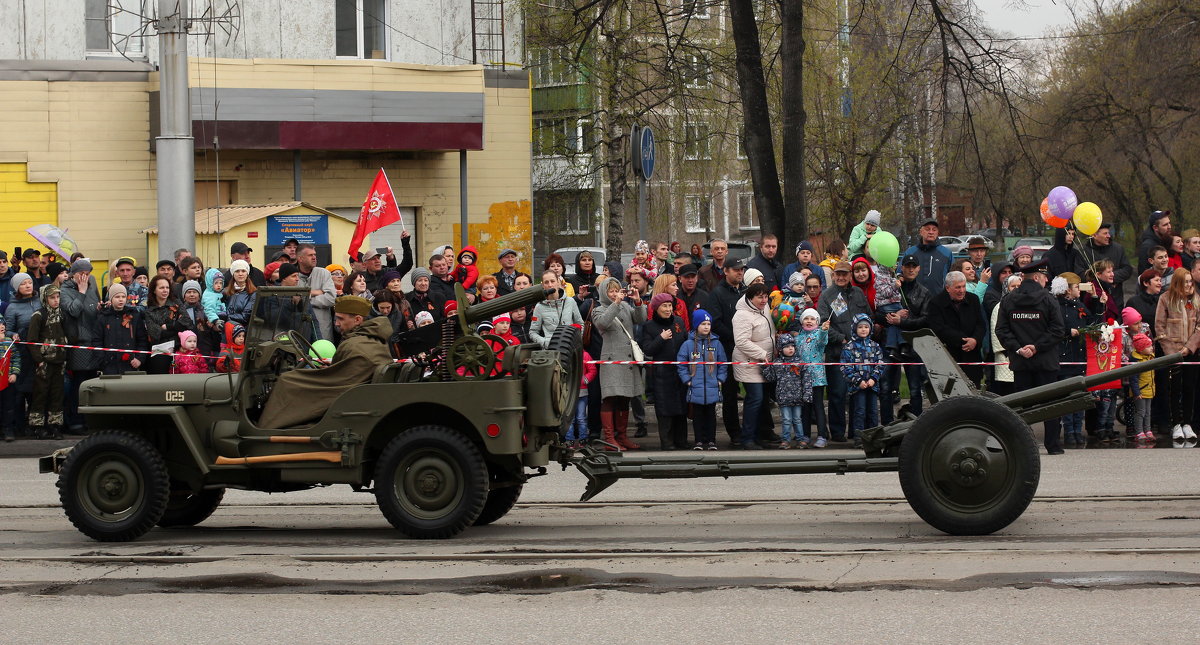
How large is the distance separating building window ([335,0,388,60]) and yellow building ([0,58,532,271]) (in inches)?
32.9

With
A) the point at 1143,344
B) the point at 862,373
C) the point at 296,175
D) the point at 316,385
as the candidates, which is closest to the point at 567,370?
the point at 316,385

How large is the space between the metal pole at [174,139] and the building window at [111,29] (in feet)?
24.6

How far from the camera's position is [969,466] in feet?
30.3

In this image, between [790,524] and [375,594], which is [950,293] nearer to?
[790,524]

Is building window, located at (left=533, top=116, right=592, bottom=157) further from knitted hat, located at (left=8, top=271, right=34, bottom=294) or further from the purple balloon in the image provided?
knitted hat, located at (left=8, top=271, right=34, bottom=294)

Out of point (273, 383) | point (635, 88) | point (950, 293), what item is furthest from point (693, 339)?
point (635, 88)

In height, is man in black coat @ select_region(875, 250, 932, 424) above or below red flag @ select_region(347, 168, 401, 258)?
below

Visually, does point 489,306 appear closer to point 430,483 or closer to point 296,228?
point 430,483

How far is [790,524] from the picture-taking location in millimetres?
10266

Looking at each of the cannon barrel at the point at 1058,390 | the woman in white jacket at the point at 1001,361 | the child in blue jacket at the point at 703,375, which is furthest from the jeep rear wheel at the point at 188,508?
the woman in white jacket at the point at 1001,361

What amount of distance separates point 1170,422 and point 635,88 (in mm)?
22315

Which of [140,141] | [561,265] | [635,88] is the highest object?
[635,88]

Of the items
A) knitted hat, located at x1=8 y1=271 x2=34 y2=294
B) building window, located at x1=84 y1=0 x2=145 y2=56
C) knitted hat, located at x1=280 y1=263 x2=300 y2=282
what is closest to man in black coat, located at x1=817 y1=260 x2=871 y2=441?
knitted hat, located at x1=280 y1=263 x2=300 y2=282

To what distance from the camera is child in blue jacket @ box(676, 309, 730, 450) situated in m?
15.5
